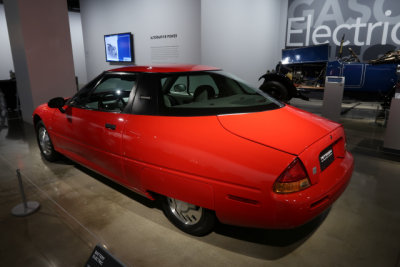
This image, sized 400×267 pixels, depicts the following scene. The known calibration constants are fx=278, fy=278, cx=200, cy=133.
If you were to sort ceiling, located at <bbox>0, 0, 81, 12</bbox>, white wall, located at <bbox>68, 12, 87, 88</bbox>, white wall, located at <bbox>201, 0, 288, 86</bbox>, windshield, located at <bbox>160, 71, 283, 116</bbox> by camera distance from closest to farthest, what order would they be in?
windshield, located at <bbox>160, 71, 283, 116</bbox> → white wall, located at <bbox>201, 0, 288, 86</bbox> → ceiling, located at <bbox>0, 0, 81, 12</bbox> → white wall, located at <bbox>68, 12, 87, 88</bbox>

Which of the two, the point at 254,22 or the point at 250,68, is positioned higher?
the point at 254,22

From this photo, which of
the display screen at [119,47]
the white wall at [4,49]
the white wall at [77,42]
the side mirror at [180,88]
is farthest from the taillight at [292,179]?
the white wall at [77,42]

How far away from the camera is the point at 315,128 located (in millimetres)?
2041

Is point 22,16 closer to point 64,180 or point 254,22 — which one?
point 64,180

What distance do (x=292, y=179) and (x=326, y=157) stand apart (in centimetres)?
47

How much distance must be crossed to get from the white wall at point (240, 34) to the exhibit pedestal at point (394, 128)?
380cm

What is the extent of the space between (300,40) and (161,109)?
7621mm

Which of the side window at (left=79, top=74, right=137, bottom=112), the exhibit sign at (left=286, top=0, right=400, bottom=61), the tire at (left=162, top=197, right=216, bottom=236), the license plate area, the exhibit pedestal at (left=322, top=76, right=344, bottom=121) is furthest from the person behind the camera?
the exhibit sign at (left=286, top=0, right=400, bottom=61)

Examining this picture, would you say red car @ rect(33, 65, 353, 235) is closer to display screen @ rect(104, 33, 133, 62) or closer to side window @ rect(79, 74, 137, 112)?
side window @ rect(79, 74, 137, 112)

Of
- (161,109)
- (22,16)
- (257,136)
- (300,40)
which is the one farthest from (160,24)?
(257,136)

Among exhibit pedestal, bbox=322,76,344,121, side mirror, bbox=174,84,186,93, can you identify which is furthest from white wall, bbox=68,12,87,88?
side mirror, bbox=174,84,186,93

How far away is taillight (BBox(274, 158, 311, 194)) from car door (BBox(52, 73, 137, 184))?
1333 mm

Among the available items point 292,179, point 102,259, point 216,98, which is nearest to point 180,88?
point 216,98

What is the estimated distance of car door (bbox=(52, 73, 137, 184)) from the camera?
2389 millimetres
